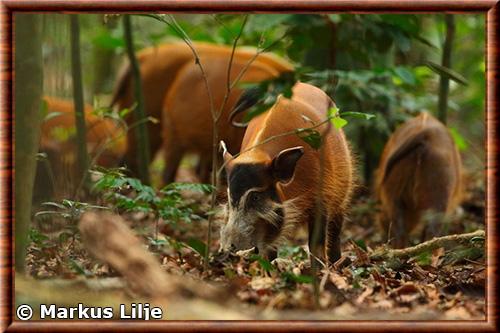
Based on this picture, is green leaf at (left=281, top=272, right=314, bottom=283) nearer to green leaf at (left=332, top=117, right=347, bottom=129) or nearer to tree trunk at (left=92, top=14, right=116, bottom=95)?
green leaf at (left=332, top=117, right=347, bottom=129)

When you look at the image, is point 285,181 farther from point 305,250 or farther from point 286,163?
point 305,250

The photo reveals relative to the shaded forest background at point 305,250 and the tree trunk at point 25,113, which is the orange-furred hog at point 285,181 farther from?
the tree trunk at point 25,113

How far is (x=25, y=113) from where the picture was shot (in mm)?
4574

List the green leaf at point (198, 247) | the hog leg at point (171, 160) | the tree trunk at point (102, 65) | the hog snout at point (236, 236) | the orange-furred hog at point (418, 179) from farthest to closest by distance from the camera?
the tree trunk at point (102, 65), the hog leg at point (171, 160), the orange-furred hog at point (418, 179), the hog snout at point (236, 236), the green leaf at point (198, 247)

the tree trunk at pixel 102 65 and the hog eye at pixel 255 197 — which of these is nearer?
the hog eye at pixel 255 197

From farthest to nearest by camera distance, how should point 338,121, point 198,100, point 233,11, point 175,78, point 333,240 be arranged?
1. point 175,78
2. point 198,100
3. point 333,240
4. point 338,121
5. point 233,11

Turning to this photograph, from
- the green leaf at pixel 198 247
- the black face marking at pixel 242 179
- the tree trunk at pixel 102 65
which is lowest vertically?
the green leaf at pixel 198 247

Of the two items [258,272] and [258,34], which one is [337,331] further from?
[258,34]

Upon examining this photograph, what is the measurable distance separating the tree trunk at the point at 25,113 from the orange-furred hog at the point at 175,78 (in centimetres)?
440

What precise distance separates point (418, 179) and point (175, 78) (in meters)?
3.06

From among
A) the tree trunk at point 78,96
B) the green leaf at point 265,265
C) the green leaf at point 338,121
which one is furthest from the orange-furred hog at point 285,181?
the tree trunk at point 78,96

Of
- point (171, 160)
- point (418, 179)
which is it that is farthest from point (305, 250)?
point (171, 160)

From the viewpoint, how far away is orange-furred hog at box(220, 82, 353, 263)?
18.0 ft

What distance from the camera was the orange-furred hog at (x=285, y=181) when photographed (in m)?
5.48
